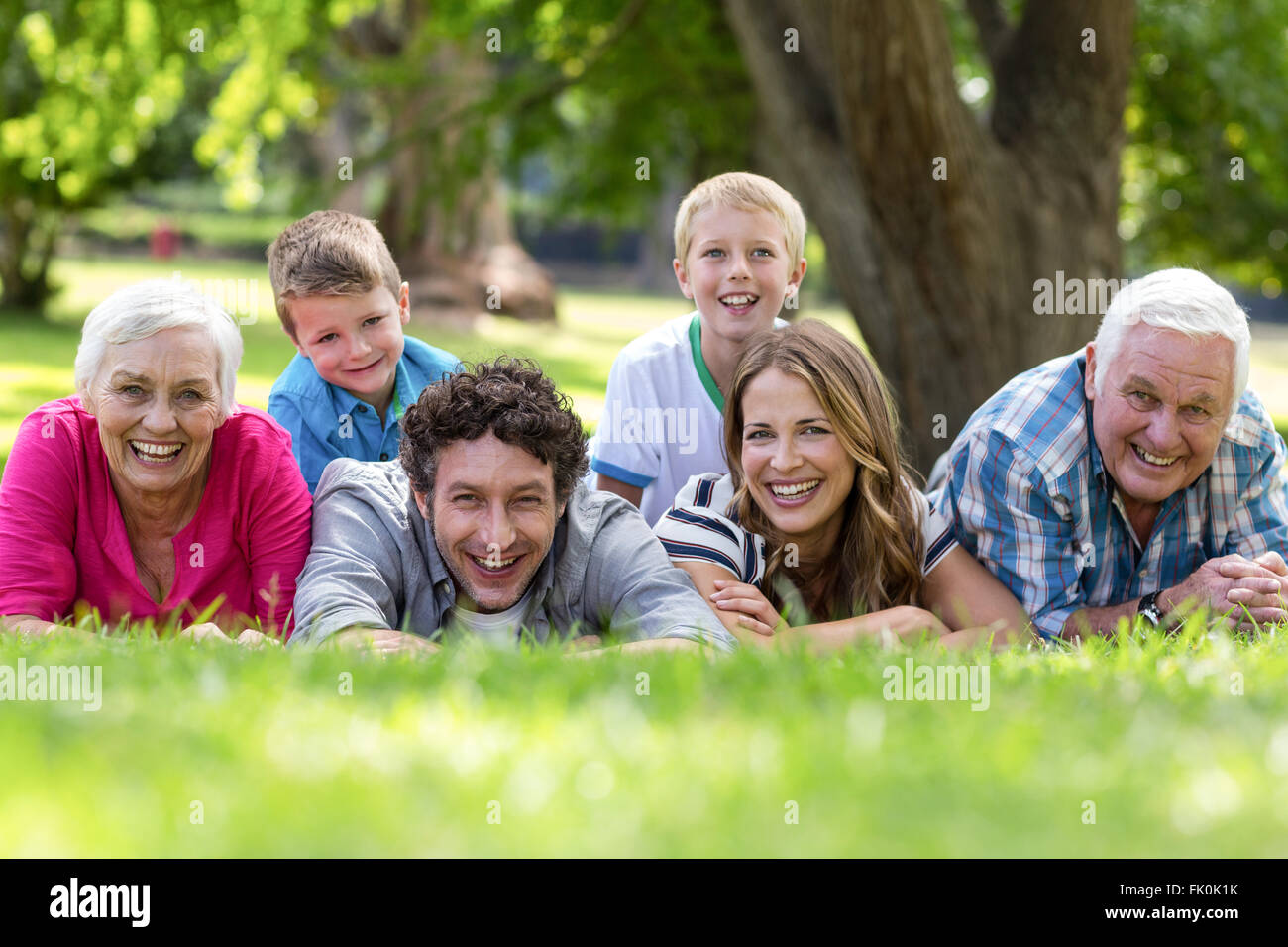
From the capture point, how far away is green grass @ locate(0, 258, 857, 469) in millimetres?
15344

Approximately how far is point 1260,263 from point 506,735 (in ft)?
63.8

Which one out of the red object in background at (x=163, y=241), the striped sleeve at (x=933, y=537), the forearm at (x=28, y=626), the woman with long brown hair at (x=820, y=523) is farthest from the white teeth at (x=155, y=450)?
the red object in background at (x=163, y=241)

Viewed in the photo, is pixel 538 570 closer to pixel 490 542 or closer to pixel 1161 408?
pixel 490 542

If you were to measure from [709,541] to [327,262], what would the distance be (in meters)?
1.99

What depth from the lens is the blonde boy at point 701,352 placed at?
5684 mm

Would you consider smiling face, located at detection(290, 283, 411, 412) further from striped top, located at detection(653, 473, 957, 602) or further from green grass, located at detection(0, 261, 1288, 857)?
green grass, located at detection(0, 261, 1288, 857)

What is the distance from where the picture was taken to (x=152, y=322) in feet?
14.7

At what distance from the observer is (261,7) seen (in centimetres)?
1236

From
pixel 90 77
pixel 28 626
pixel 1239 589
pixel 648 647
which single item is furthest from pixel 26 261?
pixel 1239 589

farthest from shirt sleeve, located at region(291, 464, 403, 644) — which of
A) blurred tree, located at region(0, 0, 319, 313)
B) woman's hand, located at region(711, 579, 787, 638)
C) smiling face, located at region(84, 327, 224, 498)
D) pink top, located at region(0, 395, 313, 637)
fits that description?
blurred tree, located at region(0, 0, 319, 313)

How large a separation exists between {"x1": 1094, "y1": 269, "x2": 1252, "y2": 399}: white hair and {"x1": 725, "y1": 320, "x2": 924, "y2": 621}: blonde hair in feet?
2.76

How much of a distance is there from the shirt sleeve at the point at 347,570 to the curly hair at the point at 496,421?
0.22 metres

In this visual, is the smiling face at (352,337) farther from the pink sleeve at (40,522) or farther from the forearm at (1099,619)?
the forearm at (1099,619)

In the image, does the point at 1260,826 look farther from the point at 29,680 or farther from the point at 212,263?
the point at 212,263
